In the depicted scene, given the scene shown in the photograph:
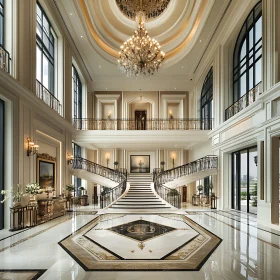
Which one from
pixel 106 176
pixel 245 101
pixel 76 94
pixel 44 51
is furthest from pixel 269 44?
pixel 76 94

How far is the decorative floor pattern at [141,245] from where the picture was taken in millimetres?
4380

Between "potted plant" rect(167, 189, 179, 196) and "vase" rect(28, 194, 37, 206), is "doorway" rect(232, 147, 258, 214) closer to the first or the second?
"potted plant" rect(167, 189, 179, 196)

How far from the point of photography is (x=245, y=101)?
33.7 ft

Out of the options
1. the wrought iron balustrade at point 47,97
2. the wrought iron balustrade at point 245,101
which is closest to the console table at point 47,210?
the wrought iron balustrade at point 47,97

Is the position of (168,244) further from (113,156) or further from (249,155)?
(113,156)

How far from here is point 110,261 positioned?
451 cm

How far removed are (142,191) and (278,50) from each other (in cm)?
904

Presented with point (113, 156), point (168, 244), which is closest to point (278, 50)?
point (168, 244)

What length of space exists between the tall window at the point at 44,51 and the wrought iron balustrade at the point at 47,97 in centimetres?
37

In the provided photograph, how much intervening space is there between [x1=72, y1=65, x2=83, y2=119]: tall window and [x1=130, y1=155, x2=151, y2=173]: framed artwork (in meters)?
→ 5.17

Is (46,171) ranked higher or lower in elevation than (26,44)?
lower

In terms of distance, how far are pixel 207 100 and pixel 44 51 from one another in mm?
9475

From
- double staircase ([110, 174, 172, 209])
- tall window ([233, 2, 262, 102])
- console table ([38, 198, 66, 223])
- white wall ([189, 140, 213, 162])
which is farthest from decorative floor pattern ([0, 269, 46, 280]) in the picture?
white wall ([189, 140, 213, 162])

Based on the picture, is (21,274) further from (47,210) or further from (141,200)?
A: (141,200)
